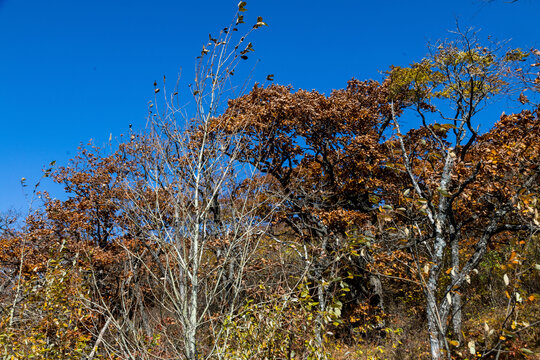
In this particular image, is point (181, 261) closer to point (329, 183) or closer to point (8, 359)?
point (8, 359)

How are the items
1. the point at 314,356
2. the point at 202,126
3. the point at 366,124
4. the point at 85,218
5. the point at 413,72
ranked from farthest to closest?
the point at 85,218, the point at 366,124, the point at 413,72, the point at 202,126, the point at 314,356

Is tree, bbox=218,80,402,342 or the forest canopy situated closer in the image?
the forest canopy

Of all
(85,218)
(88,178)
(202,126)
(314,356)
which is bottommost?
(314,356)

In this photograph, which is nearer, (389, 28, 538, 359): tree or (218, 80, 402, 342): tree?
(389, 28, 538, 359): tree

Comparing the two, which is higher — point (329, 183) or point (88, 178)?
point (88, 178)

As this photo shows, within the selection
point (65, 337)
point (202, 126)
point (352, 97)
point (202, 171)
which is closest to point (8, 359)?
point (65, 337)

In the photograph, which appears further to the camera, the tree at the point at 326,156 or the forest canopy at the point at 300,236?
the tree at the point at 326,156

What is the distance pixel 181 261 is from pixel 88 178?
16.6 m

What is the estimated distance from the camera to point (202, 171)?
4.77m

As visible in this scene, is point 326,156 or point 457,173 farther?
point 326,156

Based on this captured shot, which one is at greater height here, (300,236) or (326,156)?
(326,156)

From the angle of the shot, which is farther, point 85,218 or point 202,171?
point 85,218

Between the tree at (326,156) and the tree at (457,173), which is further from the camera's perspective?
the tree at (326,156)

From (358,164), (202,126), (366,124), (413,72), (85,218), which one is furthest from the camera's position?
(85,218)
